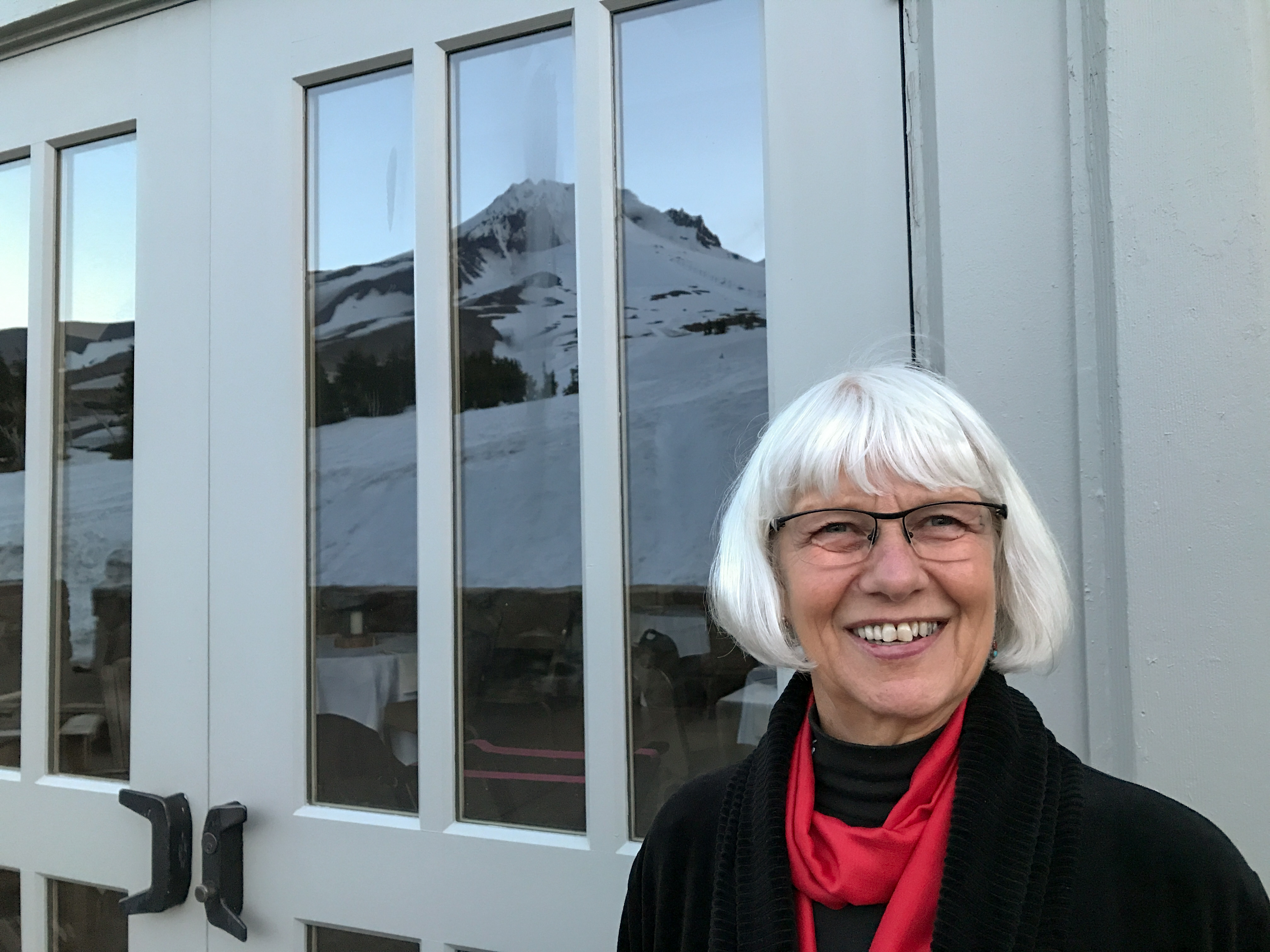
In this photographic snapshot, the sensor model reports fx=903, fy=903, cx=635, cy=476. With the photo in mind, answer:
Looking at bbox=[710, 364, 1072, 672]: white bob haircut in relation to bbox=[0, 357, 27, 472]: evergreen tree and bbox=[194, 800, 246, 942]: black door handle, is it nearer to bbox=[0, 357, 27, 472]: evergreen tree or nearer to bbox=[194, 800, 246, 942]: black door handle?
bbox=[194, 800, 246, 942]: black door handle

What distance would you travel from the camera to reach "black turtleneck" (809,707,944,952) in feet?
2.28

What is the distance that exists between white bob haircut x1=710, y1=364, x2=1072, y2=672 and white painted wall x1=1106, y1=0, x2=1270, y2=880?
133 millimetres

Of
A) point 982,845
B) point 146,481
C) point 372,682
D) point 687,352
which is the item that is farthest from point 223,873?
point 982,845

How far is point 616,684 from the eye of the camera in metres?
1.15

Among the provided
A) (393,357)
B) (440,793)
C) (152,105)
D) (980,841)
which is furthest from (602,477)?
(152,105)

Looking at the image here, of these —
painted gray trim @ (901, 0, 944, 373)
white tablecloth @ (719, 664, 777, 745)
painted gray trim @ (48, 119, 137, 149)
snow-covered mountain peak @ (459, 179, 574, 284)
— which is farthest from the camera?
painted gray trim @ (48, 119, 137, 149)

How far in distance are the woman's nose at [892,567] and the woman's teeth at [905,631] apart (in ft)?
0.08

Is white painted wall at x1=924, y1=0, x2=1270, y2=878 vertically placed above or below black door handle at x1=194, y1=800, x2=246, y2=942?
above

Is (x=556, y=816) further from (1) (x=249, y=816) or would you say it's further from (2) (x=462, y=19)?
(2) (x=462, y=19)

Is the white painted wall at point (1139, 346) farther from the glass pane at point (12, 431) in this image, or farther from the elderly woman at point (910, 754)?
the glass pane at point (12, 431)

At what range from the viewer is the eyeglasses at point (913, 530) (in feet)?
2.35

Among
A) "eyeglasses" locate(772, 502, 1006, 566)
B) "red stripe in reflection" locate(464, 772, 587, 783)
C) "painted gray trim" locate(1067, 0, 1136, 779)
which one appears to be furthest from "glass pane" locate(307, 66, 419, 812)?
"painted gray trim" locate(1067, 0, 1136, 779)

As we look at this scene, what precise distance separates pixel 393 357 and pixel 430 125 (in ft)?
1.07

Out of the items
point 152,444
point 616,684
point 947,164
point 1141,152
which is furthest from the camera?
point 152,444
